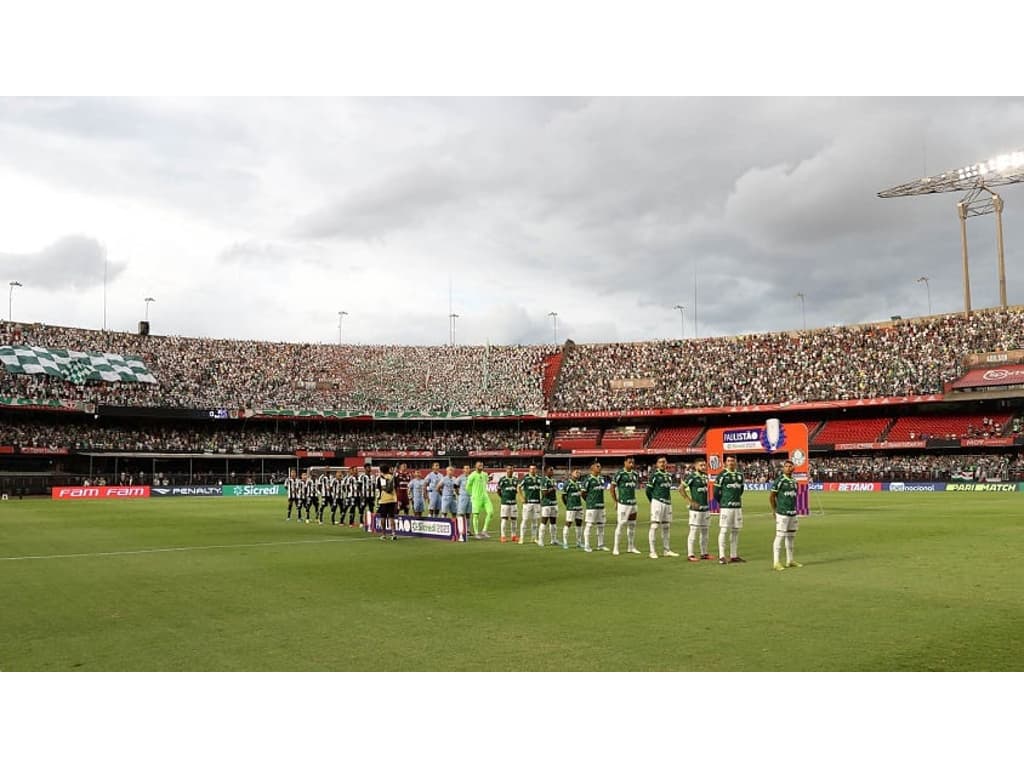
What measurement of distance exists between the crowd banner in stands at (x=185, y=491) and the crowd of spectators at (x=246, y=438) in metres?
8.26

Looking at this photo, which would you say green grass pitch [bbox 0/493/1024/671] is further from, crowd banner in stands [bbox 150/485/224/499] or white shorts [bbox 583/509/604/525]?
crowd banner in stands [bbox 150/485/224/499]

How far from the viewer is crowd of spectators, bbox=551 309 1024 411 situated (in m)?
63.1

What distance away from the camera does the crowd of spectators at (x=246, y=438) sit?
6394 centimetres

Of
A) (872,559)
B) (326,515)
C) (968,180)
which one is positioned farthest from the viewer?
(968,180)

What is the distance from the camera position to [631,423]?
78688 mm

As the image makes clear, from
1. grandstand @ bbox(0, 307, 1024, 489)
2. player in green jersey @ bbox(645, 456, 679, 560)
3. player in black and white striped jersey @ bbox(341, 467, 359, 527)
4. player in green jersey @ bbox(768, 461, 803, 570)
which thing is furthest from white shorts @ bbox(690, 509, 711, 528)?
grandstand @ bbox(0, 307, 1024, 489)

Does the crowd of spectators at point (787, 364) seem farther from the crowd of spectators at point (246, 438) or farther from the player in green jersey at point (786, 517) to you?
the player in green jersey at point (786, 517)

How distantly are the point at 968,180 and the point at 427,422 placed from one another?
5122 cm

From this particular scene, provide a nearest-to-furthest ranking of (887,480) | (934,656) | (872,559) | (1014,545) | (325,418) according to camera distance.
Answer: (934,656) → (872,559) → (1014,545) → (887,480) → (325,418)

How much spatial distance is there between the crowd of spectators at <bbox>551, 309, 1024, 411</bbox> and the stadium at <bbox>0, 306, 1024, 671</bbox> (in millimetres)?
250

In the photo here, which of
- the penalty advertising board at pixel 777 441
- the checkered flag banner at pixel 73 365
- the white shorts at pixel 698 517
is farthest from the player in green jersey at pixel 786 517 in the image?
the checkered flag banner at pixel 73 365

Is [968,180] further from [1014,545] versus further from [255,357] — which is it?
[255,357]

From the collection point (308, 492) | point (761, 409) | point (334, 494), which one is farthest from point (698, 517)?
point (761, 409)

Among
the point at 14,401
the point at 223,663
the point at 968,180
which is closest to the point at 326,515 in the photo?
the point at 223,663
